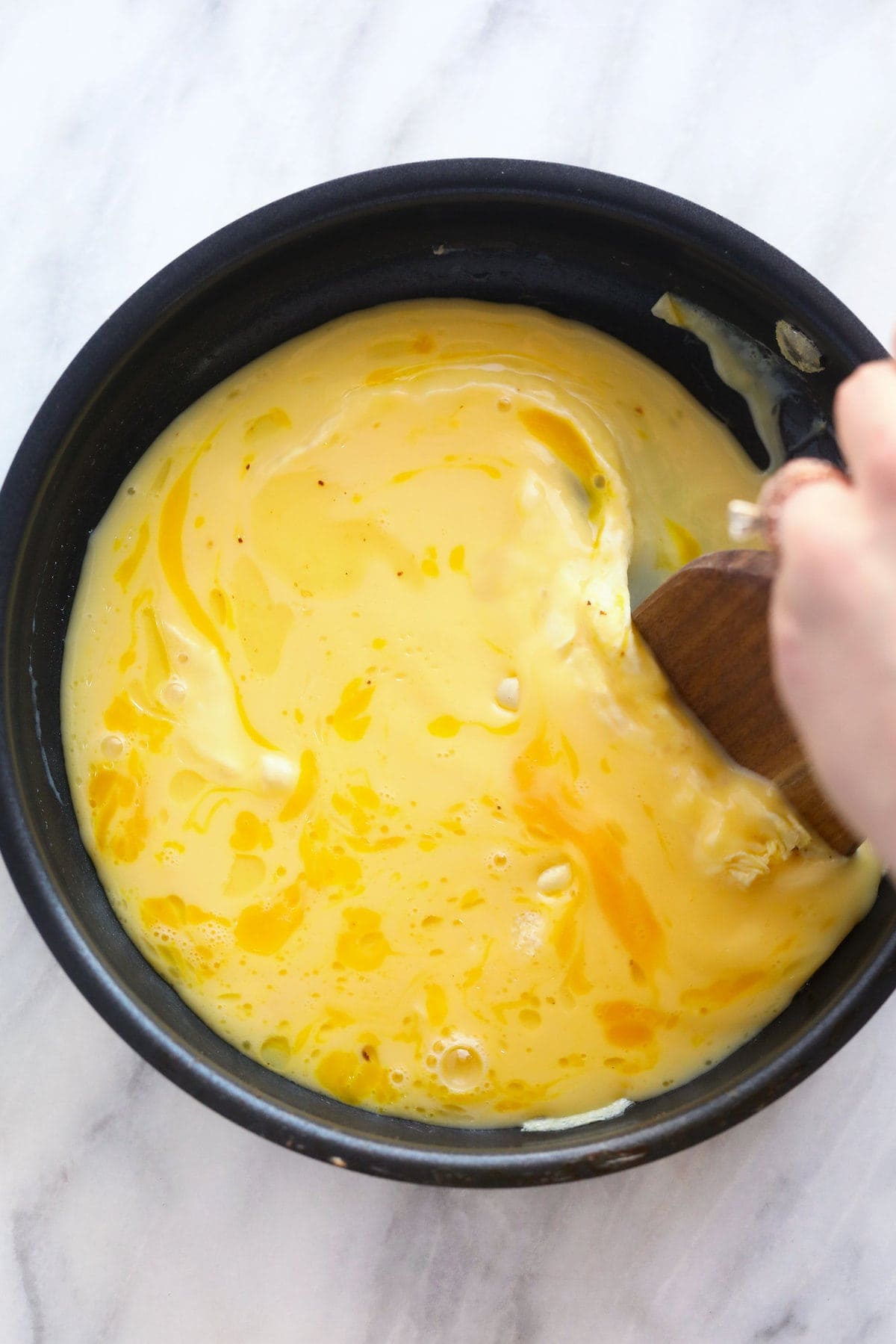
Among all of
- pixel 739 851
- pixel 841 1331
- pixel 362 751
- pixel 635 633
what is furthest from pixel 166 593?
pixel 841 1331

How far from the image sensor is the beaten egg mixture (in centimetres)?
130

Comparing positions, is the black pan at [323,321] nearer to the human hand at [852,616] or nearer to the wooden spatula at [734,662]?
the wooden spatula at [734,662]

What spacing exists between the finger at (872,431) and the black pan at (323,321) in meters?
0.45

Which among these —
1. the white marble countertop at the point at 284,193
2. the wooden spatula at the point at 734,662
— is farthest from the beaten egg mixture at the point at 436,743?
the white marble countertop at the point at 284,193

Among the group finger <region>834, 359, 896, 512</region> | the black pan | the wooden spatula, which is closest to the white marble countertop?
the black pan

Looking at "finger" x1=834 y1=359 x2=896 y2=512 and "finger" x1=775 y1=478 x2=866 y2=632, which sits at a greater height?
"finger" x1=834 y1=359 x2=896 y2=512

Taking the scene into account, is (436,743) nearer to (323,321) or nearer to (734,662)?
(734,662)

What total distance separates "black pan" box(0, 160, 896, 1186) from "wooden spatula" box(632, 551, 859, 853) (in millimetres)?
174

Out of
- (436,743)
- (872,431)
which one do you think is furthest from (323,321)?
(872,431)

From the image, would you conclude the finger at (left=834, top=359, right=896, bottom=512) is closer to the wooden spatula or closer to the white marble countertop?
the wooden spatula

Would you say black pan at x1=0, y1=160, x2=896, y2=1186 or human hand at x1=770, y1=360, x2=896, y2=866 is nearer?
human hand at x1=770, y1=360, x2=896, y2=866

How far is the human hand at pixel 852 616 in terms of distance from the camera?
71 centimetres

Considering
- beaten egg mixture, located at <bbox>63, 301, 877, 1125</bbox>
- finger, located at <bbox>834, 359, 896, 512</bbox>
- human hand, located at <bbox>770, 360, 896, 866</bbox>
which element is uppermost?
finger, located at <bbox>834, 359, 896, 512</bbox>

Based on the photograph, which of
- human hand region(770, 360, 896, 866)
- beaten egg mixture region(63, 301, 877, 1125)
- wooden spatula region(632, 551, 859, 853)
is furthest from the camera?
beaten egg mixture region(63, 301, 877, 1125)
